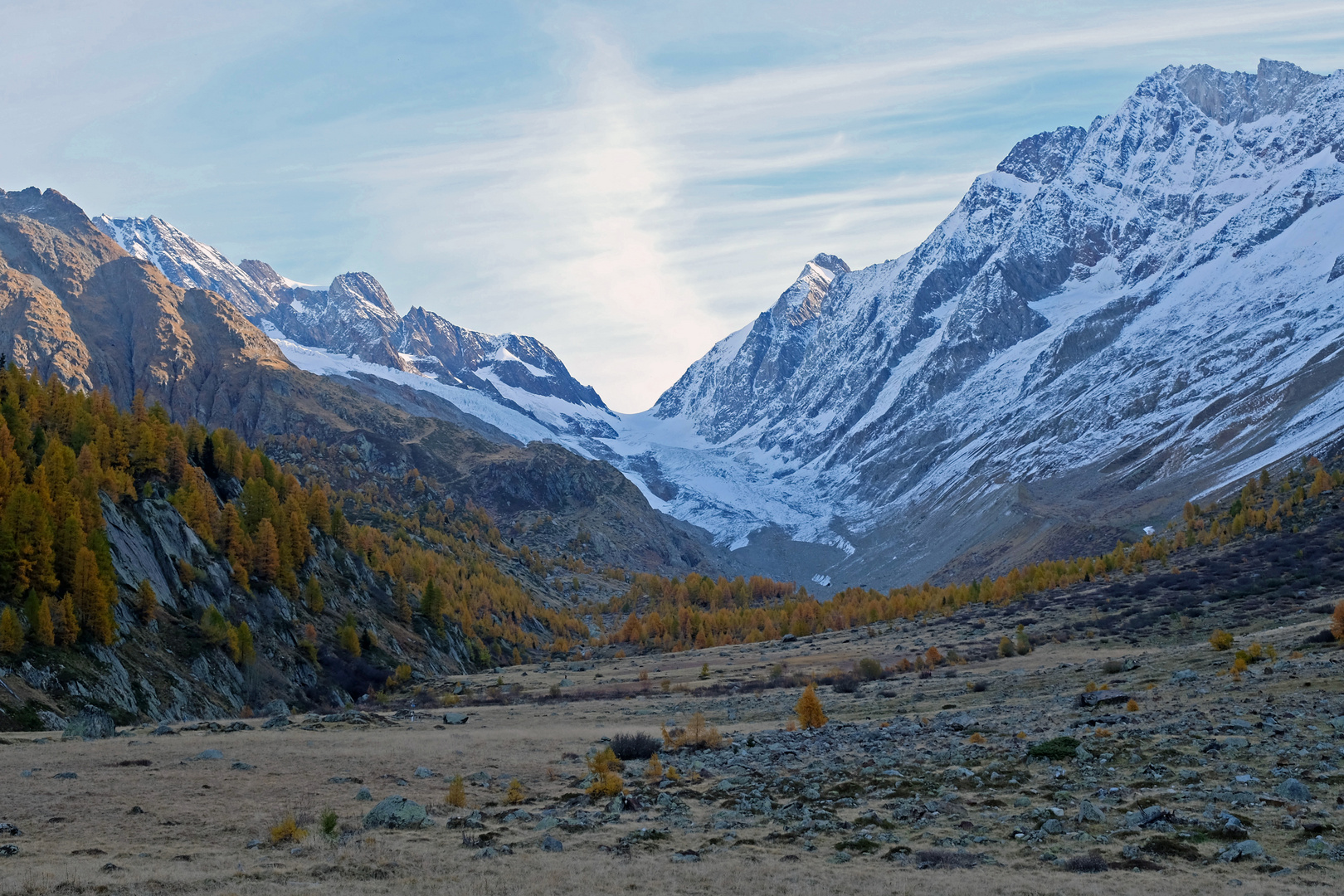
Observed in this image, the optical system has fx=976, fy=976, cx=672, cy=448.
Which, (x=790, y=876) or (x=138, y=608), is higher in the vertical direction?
(x=138, y=608)

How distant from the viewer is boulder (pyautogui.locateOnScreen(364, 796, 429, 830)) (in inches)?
1040

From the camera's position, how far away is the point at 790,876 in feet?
68.2

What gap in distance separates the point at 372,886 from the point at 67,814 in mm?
11316

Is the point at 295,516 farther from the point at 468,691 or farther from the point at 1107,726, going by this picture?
the point at 1107,726

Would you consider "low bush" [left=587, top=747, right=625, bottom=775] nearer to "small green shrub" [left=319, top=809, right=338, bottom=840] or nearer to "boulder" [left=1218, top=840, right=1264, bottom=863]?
"small green shrub" [left=319, top=809, right=338, bottom=840]

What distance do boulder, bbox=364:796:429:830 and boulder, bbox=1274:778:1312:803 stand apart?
2171 centimetres

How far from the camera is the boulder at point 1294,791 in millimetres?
22953

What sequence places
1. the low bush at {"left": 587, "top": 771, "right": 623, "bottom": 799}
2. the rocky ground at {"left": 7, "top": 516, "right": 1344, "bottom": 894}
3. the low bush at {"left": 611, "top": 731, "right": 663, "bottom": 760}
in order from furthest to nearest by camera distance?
1. the low bush at {"left": 611, "top": 731, "right": 663, "bottom": 760}
2. the low bush at {"left": 587, "top": 771, "right": 623, "bottom": 799}
3. the rocky ground at {"left": 7, "top": 516, "right": 1344, "bottom": 894}

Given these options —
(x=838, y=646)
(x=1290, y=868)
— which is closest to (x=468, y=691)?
(x=838, y=646)

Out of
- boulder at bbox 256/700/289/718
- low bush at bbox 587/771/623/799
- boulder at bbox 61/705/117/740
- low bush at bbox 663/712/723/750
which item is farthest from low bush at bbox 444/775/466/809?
boulder at bbox 256/700/289/718

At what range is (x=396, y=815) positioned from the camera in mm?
26719

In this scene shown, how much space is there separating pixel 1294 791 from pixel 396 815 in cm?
2270

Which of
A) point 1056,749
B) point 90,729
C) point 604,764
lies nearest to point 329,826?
point 604,764

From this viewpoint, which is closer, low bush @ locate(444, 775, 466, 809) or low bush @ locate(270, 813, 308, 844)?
low bush @ locate(270, 813, 308, 844)
